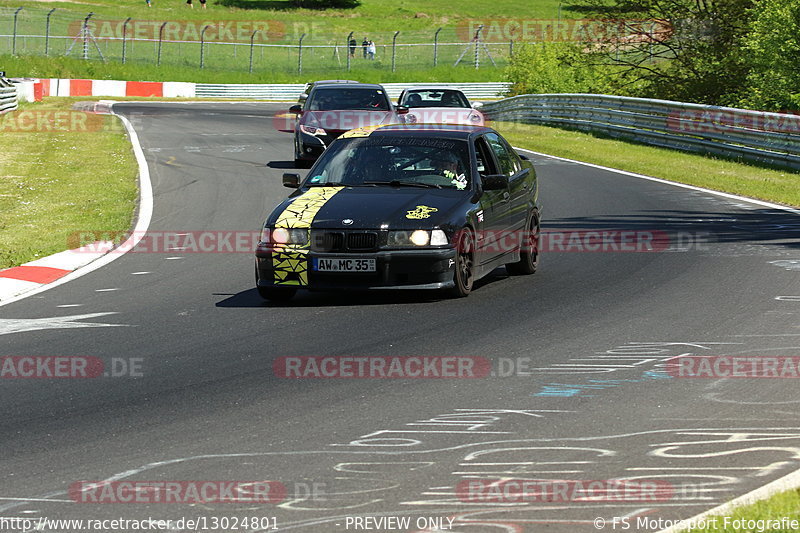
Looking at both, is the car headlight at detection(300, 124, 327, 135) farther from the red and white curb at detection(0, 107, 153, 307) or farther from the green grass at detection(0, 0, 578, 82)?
the green grass at detection(0, 0, 578, 82)

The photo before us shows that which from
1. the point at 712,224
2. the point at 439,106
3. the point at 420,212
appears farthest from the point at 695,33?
the point at 420,212

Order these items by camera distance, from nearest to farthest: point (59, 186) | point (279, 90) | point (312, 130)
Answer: point (59, 186) → point (312, 130) → point (279, 90)

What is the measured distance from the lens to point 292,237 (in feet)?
33.4

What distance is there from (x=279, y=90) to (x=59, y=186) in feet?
132

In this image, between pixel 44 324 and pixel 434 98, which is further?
pixel 434 98

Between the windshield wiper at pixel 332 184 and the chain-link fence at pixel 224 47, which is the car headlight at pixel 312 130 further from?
the chain-link fence at pixel 224 47

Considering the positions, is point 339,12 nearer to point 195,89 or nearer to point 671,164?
point 195,89

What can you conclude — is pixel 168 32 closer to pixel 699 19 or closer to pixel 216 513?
pixel 699 19

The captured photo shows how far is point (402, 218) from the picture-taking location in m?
10.1

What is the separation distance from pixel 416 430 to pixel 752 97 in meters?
28.7

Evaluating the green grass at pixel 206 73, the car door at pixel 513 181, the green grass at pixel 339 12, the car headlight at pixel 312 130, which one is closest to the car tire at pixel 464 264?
the car door at pixel 513 181

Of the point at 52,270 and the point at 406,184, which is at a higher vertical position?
the point at 406,184

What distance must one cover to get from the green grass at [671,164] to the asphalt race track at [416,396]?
6.91m

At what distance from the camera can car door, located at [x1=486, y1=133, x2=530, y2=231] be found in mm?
11727
